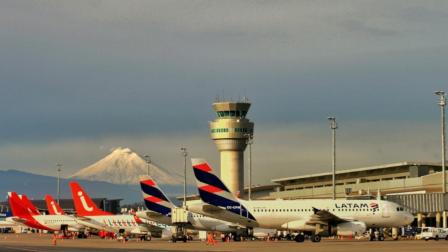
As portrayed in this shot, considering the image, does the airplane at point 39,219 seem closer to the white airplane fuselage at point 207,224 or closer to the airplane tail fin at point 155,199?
the airplane tail fin at point 155,199

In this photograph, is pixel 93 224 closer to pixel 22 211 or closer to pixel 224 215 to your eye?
pixel 22 211

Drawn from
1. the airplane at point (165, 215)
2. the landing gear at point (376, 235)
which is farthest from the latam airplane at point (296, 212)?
the airplane at point (165, 215)

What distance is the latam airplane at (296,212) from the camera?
96438 mm

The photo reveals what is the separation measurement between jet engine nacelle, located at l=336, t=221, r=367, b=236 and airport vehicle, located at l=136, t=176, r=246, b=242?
13.0m

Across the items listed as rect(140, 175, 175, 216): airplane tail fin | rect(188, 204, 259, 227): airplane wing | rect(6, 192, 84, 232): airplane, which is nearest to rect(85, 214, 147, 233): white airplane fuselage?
rect(140, 175, 175, 216): airplane tail fin

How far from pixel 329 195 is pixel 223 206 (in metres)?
71.7

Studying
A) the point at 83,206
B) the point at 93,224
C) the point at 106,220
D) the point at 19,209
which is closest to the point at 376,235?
the point at 106,220

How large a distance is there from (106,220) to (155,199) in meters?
17.7

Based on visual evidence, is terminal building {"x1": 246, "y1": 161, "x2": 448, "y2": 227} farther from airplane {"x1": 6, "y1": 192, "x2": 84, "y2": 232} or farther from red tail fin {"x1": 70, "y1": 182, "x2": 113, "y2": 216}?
airplane {"x1": 6, "y1": 192, "x2": 84, "y2": 232}

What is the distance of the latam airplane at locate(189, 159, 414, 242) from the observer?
9644 cm

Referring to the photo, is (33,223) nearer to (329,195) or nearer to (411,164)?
(329,195)

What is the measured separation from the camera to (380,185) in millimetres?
154250

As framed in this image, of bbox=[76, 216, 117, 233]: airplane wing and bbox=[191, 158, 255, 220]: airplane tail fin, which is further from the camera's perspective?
bbox=[76, 216, 117, 233]: airplane wing

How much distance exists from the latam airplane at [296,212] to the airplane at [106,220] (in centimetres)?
2249
